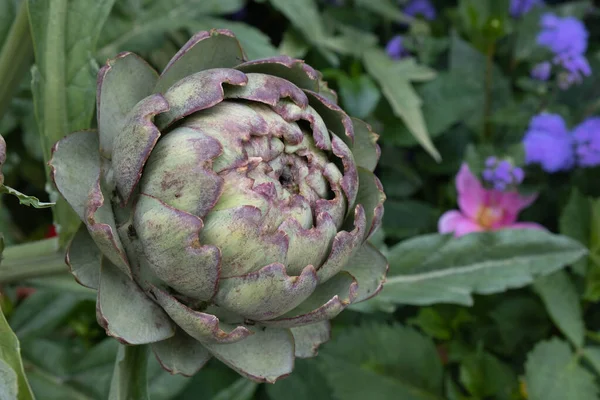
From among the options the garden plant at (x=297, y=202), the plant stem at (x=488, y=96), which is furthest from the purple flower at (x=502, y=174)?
the plant stem at (x=488, y=96)

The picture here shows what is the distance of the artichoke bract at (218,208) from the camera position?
0.55 metres

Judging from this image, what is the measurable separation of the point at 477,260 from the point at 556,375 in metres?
0.18

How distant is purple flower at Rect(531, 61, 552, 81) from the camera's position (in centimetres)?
111

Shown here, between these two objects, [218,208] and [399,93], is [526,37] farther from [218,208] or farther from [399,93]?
[218,208]

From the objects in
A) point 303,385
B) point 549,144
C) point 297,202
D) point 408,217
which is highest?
point 297,202

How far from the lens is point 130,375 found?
602 mm

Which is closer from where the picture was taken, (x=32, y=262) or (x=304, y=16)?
(x=32, y=262)

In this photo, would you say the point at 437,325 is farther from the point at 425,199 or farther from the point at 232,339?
the point at 232,339

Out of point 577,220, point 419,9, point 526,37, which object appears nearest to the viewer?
point 577,220

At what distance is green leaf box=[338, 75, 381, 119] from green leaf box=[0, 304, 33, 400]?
2.16 ft

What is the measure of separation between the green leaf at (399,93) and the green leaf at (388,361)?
10.6 inches

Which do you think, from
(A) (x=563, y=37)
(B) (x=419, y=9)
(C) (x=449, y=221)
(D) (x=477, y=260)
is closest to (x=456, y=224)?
(C) (x=449, y=221)

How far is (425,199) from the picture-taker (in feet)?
Answer: 4.07

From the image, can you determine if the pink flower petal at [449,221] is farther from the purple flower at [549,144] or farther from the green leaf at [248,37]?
the green leaf at [248,37]
